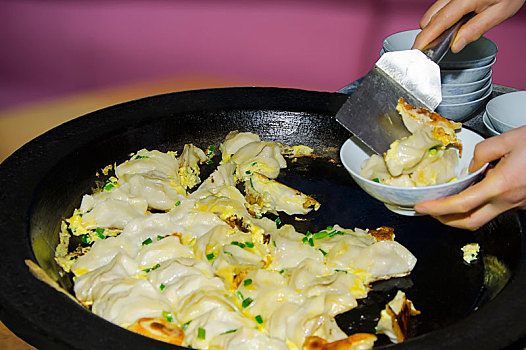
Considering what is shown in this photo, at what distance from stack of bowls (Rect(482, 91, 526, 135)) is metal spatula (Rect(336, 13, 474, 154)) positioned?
1.91ft

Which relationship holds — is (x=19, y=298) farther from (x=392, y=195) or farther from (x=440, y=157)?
(x=440, y=157)

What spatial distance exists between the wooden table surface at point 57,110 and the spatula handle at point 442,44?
237cm

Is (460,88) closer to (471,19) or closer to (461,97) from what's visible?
(461,97)

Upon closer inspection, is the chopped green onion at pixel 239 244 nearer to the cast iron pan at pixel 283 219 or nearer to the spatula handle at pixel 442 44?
the cast iron pan at pixel 283 219

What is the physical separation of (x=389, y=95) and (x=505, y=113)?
883 millimetres

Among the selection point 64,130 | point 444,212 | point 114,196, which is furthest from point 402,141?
point 64,130

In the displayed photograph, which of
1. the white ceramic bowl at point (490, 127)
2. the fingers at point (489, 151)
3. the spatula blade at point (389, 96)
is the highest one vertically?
the spatula blade at point (389, 96)

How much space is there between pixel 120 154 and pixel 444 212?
4.76 feet

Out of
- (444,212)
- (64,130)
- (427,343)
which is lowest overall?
(427,343)

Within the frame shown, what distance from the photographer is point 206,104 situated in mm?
2654

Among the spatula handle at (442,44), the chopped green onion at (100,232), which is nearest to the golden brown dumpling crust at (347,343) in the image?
the chopped green onion at (100,232)

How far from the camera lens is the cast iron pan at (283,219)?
4.71ft

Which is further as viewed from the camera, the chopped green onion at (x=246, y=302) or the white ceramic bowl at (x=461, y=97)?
the white ceramic bowl at (x=461, y=97)

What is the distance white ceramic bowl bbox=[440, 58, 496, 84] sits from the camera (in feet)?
7.92
